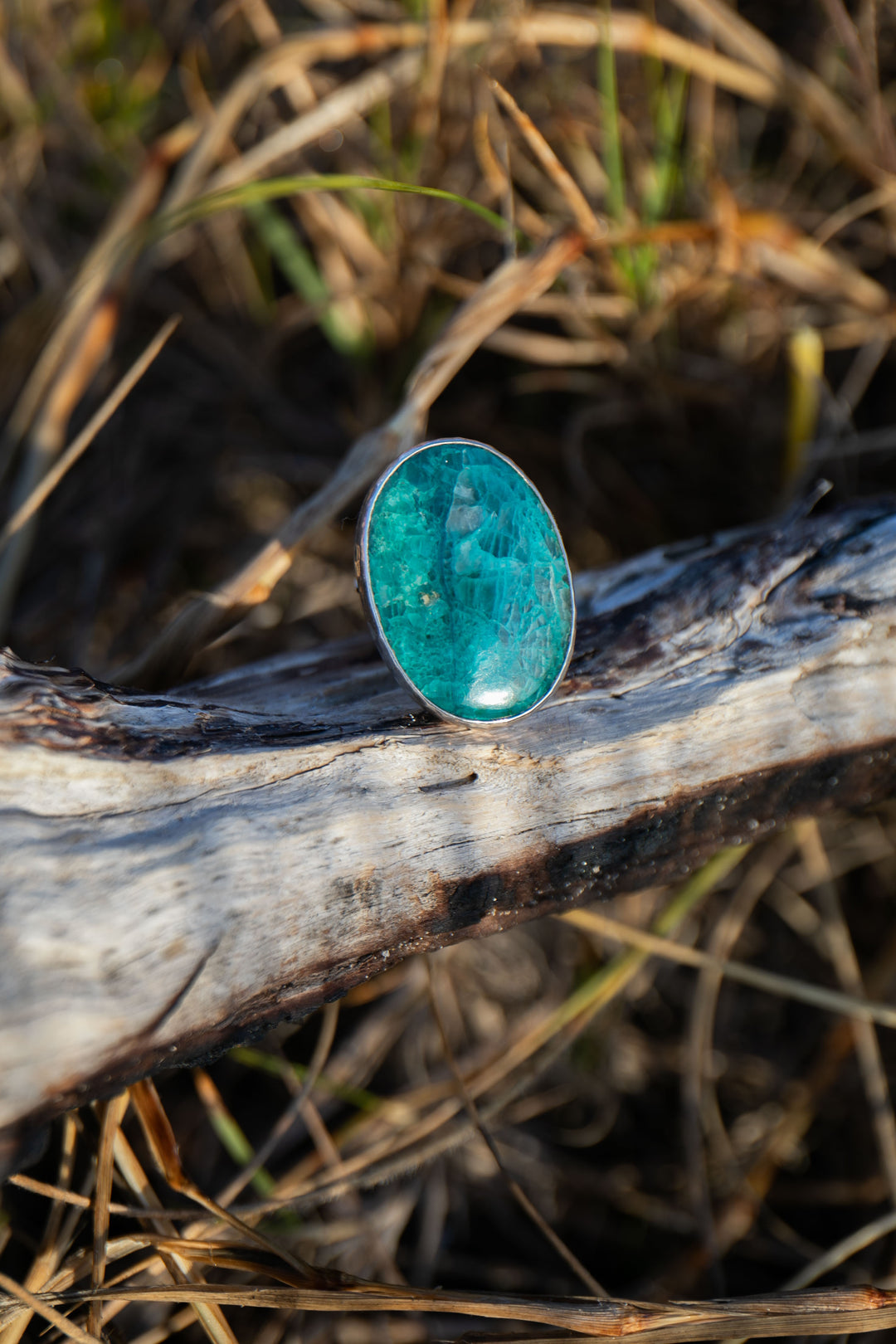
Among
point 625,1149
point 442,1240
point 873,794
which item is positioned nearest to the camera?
point 873,794

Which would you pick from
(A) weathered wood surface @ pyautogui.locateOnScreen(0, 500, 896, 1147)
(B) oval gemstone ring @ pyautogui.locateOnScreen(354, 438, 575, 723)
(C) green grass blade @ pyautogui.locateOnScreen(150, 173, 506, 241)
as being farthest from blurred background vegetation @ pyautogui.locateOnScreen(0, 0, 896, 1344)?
(A) weathered wood surface @ pyautogui.locateOnScreen(0, 500, 896, 1147)

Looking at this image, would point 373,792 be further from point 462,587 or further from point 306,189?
point 306,189

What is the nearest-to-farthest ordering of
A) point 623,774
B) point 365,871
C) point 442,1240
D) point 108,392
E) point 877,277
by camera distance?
1. point 365,871
2. point 623,774
3. point 442,1240
4. point 108,392
5. point 877,277

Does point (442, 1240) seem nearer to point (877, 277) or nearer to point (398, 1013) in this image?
point (398, 1013)

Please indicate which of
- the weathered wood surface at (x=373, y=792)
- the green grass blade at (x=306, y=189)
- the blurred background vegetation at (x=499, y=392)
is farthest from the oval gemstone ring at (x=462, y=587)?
the green grass blade at (x=306, y=189)

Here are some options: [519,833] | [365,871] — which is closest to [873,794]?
[519,833]

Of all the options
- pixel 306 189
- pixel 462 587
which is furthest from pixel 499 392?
pixel 462 587
